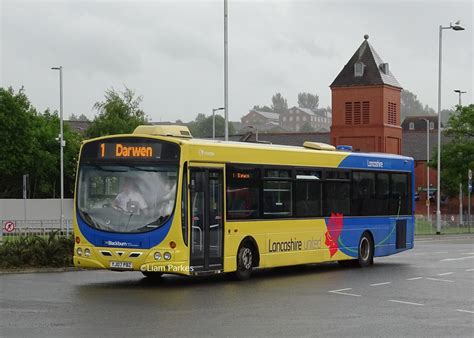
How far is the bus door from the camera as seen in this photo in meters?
20.2

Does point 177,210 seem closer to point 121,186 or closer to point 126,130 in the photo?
point 121,186

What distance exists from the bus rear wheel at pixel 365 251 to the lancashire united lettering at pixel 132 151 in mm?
8306

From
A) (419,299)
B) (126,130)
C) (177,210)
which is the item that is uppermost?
(126,130)

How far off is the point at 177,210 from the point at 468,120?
61.7 metres

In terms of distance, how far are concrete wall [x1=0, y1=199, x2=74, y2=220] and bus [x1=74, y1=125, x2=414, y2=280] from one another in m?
29.1

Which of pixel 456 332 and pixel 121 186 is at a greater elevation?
pixel 121 186

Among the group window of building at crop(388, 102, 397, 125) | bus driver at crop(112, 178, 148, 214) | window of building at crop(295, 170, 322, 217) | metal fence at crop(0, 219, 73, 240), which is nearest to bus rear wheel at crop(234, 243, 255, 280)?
window of building at crop(295, 170, 322, 217)

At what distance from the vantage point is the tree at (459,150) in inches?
3083

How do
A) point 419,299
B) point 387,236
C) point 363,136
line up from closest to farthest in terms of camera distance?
point 419,299
point 387,236
point 363,136

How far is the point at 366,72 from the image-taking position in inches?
3735

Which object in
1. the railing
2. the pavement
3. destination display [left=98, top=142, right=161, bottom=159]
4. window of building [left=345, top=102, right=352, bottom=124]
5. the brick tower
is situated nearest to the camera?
the pavement

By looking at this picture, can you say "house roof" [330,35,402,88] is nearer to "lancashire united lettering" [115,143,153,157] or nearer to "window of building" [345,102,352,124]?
"window of building" [345,102,352,124]

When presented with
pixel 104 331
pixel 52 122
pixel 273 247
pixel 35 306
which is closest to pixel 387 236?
pixel 273 247

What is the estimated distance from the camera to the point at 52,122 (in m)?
86.4
